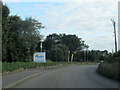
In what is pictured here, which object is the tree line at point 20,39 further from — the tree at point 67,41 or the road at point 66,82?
the tree at point 67,41

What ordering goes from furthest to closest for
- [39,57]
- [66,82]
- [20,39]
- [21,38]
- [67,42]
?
1. [67,42]
2. [39,57]
3. [21,38]
4. [20,39]
5. [66,82]

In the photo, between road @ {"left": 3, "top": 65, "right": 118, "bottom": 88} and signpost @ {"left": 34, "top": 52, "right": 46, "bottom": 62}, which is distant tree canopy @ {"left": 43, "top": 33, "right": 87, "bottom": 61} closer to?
signpost @ {"left": 34, "top": 52, "right": 46, "bottom": 62}

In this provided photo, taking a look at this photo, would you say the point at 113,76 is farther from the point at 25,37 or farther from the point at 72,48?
the point at 72,48

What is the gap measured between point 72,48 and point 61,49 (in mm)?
39362

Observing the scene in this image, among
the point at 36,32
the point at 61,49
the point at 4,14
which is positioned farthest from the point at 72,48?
the point at 4,14

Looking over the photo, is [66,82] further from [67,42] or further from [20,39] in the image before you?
[67,42]

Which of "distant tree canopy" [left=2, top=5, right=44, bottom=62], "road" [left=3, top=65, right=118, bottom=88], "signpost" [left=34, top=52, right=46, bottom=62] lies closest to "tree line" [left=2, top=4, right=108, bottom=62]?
"distant tree canopy" [left=2, top=5, right=44, bottom=62]

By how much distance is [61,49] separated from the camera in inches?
3701

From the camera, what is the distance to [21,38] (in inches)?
2360

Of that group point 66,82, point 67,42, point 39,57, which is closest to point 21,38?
point 39,57

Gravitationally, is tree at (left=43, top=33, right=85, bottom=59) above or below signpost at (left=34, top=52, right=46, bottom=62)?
above

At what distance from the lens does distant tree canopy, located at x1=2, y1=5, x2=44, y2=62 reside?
5393 centimetres

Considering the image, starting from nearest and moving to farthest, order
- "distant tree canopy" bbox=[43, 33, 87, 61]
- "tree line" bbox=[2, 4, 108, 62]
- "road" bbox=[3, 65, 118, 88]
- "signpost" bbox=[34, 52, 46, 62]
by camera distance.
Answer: "road" bbox=[3, 65, 118, 88]
"tree line" bbox=[2, 4, 108, 62]
"signpost" bbox=[34, 52, 46, 62]
"distant tree canopy" bbox=[43, 33, 87, 61]

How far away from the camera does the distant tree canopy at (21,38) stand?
177ft
